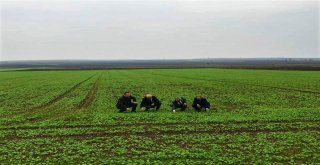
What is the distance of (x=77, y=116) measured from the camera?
24891mm

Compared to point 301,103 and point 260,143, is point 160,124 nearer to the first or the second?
point 260,143

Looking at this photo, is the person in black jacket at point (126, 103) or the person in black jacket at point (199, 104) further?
the person in black jacket at point (126, 103)

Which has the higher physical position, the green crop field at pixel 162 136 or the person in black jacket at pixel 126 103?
the person in black jacket at pixel 126 103

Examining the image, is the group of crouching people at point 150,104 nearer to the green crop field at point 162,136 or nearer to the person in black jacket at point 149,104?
the person in black jacket at point 149,104

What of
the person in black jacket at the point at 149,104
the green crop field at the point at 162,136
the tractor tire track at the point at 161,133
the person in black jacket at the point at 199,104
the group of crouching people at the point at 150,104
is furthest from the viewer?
the person in black jacket at the point at 149,104

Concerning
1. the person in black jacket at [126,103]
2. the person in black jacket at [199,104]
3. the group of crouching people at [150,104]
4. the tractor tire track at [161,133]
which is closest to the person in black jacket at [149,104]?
the group of crouching people at [150,104]

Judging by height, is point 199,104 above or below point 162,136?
above

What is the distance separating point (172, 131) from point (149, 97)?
7.34m

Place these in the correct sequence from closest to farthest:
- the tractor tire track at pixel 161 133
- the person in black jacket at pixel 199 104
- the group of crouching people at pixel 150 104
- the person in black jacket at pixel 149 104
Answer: the tractor tire track at pixel 161 133
the person in black jacket at pixel 199 104
the group of crouching people at pixel 150 104
the person in black jacket at pixel 149 104

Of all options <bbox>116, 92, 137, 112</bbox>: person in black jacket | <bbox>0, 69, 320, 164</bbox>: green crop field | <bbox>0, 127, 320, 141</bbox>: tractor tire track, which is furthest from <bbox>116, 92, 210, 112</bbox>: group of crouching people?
<bbox>0, 127, 320, 141</bbox>: tractor tire track

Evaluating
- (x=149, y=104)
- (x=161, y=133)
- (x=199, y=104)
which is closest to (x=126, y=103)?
(x=149, y=104)

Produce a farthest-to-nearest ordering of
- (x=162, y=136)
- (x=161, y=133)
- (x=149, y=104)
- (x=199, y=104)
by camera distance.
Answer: (x=149, y=104) → (x=199, y=104) → (x=161, y=133) → (x=162, y=136)

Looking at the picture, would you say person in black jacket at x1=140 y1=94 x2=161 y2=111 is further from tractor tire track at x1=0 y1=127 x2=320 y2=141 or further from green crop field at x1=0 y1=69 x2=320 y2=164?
tractor tire track at x1=0 y1=127 x2=320 y2=141

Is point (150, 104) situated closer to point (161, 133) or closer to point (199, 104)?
point (199, 104)
